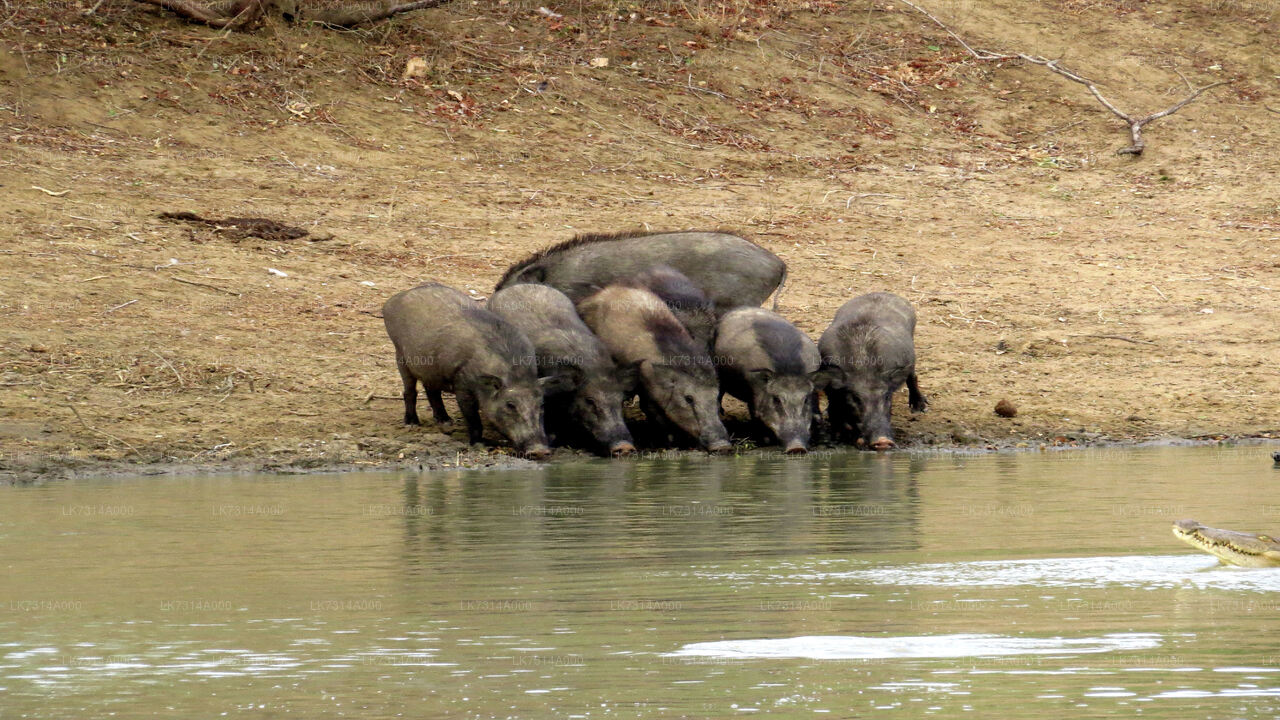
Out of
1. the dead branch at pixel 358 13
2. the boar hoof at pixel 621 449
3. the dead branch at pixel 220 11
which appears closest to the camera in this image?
the boar hoof at pixel 621 449

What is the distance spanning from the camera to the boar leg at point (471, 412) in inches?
531

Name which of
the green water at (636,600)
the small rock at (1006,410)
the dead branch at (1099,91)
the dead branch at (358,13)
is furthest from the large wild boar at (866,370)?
the dead branch at (358,13)

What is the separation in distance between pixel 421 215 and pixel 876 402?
6.52 m

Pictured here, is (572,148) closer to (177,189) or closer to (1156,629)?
(177,189)

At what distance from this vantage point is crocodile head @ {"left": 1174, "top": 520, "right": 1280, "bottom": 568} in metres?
7.80

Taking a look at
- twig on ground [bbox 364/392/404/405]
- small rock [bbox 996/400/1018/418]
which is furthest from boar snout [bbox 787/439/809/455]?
twig on ground [bbox 364/392/404/405]

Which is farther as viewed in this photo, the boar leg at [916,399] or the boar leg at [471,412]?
the boar leg at [916,399]

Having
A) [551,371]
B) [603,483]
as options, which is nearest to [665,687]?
[603,483]

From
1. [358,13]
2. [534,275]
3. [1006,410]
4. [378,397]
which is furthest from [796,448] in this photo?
[358,13]

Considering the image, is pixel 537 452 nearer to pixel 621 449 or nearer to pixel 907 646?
pixel 621 449

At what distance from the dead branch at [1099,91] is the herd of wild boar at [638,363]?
32.1ft

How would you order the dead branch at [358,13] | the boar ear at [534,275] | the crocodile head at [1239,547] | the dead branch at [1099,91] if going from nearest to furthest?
the crocodile head at [1239,547] < the boar ear at [534,275] < the dead branch at [358,13] < the dead branch at [1099,91]

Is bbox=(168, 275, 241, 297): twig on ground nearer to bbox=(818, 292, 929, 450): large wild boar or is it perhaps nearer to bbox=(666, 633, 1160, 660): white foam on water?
bbox=(818, 292, 929, 450): large wild boar

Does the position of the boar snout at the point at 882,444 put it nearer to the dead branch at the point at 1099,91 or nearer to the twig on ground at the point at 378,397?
the twig on ground at the point at 378,397
